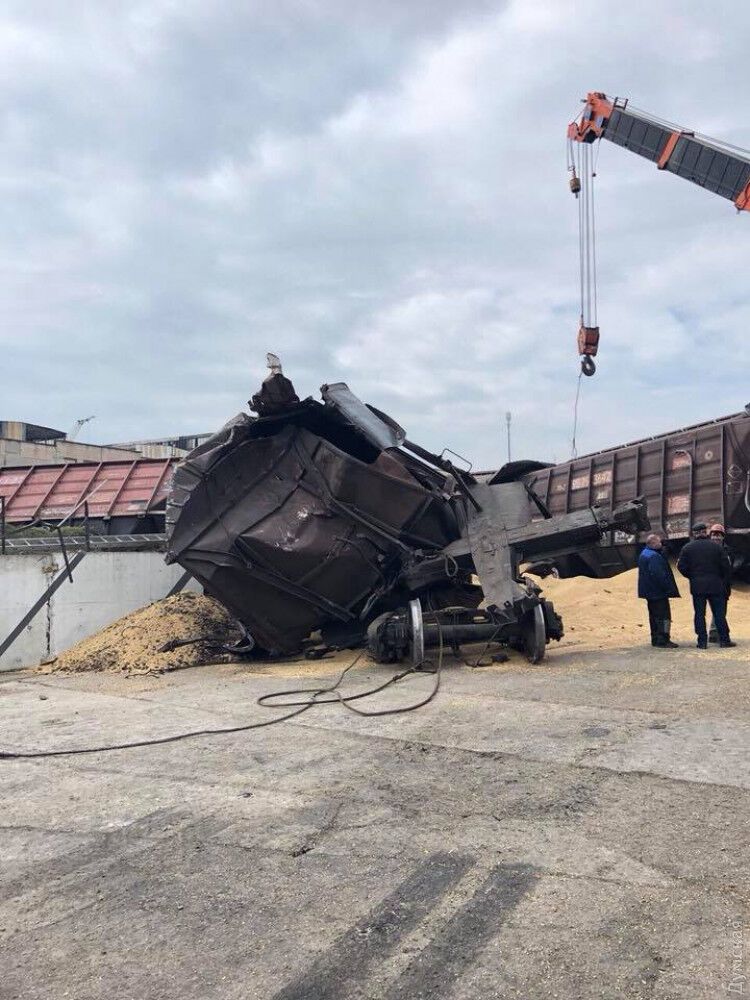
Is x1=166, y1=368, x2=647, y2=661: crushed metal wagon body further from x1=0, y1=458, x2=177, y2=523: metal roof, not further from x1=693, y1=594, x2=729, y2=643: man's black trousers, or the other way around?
x1=0, y1=458, x2=177, y2=523: metal roof

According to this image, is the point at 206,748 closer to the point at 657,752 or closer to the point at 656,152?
the point at 657,752

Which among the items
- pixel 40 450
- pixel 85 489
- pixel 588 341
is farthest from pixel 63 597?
pixel 40 450

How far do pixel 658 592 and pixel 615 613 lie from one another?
2952 millimetres

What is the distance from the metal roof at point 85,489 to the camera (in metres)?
15.4

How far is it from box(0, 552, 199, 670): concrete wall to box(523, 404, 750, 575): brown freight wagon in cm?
622

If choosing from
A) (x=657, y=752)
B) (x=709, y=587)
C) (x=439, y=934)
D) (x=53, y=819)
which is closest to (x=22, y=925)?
(x=53, y=819)

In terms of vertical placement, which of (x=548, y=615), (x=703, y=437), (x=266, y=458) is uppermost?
(x=703, y=437)

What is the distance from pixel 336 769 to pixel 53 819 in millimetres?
1520

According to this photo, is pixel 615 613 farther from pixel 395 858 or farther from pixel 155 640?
pixel 395 858

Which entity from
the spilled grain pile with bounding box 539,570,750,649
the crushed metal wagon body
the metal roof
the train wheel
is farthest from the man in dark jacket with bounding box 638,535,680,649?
the metal roof

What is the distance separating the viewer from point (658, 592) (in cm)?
833

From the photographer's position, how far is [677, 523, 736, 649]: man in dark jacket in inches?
318

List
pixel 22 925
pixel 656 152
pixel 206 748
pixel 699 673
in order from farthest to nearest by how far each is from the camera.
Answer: pixel 656 152 → pixel 699 673 → pixel 206 748 → pixel 22 925

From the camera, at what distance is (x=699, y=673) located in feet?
21.6
